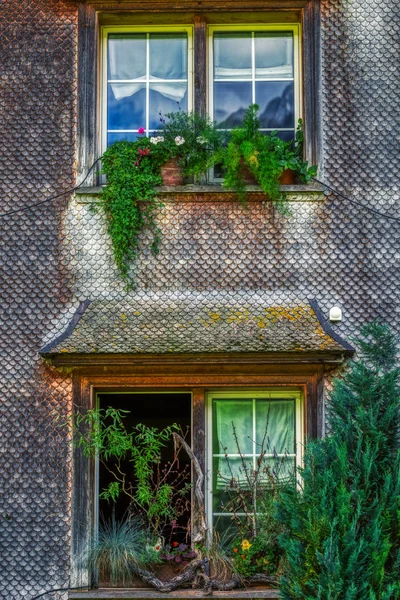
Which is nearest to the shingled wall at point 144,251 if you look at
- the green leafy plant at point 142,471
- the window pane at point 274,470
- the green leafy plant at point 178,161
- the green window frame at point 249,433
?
the green leafy plant at point 178,161

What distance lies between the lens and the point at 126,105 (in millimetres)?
8516

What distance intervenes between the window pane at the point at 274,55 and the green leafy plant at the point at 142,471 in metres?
3.22

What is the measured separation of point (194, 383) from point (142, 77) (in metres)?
2.80

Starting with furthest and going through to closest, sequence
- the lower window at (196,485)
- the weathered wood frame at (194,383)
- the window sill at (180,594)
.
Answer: the weathered wood frame at (194,383), the lower window at (196,485), the window sill at (180,594)

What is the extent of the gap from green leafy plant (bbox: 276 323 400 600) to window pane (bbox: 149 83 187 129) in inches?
113

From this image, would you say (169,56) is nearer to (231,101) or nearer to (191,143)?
(231,101)

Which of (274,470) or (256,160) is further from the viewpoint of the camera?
(256,160)

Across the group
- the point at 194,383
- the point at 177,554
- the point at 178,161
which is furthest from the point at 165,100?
the point at 177,554

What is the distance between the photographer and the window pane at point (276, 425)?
7867 millimetres

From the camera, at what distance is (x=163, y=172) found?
818 cm

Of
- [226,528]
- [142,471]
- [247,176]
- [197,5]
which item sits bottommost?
[226,528]

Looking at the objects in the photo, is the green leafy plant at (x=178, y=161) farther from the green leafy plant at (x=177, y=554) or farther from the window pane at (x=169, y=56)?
the green leafy plant at (x=177, y=554)

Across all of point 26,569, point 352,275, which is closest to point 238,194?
point 352,275

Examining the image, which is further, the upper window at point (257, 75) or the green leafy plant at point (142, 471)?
the upper window at point (257, 75)
